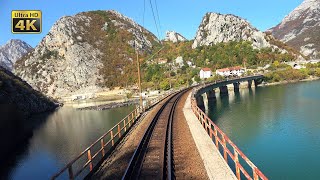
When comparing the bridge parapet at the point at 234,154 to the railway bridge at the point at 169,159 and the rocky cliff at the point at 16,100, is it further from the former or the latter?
the rocky cliff at the point at 16,100

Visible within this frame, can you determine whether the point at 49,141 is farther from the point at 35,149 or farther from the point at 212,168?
the point at 212,168

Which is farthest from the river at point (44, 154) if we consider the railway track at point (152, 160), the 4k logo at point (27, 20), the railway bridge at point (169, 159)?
the 4k logo at point (27, 20)

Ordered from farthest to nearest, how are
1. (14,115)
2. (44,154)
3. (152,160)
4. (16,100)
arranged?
(16,100)
(14,115)
(44,154)
(152,160)

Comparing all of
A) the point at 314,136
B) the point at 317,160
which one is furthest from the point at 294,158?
the point at 314,136

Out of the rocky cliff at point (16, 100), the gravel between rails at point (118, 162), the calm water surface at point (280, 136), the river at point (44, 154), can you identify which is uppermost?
the rocky cliff at point (16, 100)

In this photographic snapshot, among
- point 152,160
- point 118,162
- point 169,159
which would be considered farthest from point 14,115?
point 169,159

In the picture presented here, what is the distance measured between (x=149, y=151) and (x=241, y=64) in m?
174

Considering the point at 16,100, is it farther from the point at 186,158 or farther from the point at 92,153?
the point at 186,158

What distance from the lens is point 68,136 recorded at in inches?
2215

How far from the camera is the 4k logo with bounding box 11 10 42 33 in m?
17.5

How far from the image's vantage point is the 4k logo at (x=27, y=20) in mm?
17547

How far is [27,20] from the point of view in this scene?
1778 centimetres

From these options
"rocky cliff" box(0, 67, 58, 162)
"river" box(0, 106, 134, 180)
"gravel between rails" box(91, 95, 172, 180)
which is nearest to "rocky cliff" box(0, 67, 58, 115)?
"rocky cliff" box(0, 67, 58, 162)

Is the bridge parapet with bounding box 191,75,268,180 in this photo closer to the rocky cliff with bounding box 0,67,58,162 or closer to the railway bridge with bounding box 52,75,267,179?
the railway bridge with bounding box 52,75,267,179
